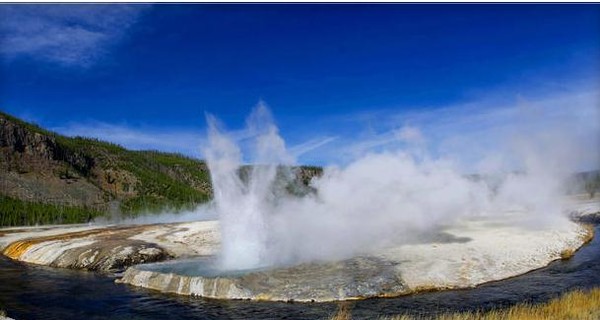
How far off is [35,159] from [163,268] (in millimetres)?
167877

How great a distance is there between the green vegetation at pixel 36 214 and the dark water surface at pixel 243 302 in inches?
4006

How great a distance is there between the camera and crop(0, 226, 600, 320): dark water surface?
70.6ft

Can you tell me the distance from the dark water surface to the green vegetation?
334ft

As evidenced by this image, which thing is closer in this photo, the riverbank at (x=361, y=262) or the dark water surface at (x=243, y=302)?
the dark water surface at (x=243, y=302)

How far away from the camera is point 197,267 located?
30391mm

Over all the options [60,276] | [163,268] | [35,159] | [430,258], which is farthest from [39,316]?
[35,159]

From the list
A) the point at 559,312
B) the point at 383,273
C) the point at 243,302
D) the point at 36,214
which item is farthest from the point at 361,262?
the point at 36,214

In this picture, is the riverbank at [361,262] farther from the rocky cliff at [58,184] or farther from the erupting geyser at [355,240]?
the rocky cliff at [58,184]

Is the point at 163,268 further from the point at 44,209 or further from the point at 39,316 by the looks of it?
the point at 44,209

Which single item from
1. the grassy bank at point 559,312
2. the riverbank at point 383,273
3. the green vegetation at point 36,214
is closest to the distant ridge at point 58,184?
the green vegetation at point 36,214

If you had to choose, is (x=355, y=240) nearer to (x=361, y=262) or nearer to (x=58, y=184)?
(x=361, y=262)

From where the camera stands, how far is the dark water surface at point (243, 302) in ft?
70.6

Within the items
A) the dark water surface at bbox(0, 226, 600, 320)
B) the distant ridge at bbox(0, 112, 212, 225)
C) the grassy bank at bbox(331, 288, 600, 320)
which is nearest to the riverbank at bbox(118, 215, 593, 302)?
the dark water surface at bbox(0, 226, 600, 320)

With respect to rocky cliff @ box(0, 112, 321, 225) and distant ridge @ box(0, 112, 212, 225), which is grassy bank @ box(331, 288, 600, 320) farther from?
rocky cliff @ box(0, 112, 321, 225)
